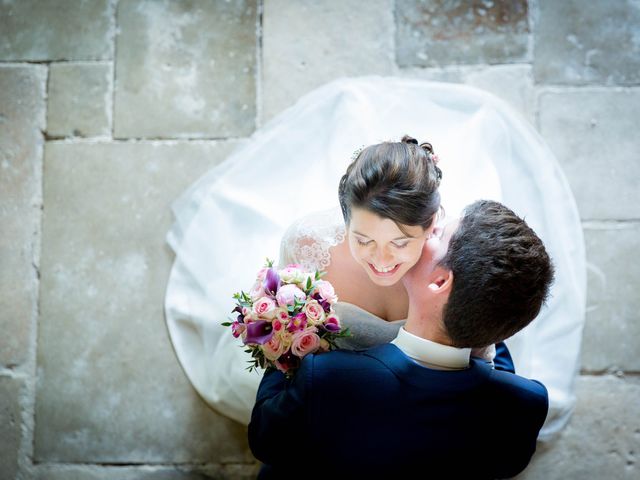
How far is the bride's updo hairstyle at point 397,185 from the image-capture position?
6.15ft

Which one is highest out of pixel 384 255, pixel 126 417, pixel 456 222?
pixel 456 222

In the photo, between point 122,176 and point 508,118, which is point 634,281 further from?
point 122,176

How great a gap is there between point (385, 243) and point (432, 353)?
36 cm

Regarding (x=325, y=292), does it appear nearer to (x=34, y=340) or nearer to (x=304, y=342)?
(x=304, y=342)

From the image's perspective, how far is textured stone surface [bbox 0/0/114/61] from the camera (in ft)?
10.3

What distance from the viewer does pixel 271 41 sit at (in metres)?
3.10

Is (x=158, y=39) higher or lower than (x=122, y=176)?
higher

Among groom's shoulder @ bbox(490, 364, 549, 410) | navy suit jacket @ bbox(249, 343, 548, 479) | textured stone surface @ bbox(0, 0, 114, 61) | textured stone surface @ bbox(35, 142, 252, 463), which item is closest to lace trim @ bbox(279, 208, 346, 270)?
navy suit jacket @ bbox(249, 343, 548, 479)

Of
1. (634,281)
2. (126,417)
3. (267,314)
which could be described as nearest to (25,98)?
(126,417)

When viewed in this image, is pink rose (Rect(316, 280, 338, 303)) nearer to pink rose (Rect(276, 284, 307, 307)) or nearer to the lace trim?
pink rose (Rect(276, 284, 307, 307))

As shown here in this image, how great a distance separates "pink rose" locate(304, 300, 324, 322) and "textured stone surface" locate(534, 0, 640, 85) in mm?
1860

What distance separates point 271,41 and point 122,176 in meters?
0.96

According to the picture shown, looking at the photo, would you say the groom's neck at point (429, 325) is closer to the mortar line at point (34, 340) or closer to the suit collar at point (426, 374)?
the suit collar at point (426, 374)

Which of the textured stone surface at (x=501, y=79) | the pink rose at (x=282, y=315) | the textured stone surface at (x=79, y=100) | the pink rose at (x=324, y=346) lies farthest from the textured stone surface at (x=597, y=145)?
the textured stone surface at (x=79, y=100)
